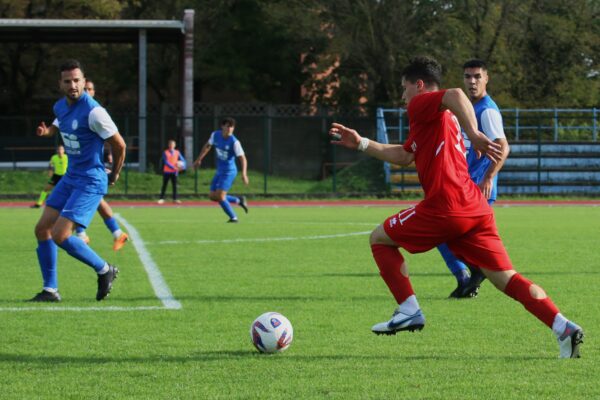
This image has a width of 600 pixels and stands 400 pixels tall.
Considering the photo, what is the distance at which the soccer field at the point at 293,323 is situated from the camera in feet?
19.7

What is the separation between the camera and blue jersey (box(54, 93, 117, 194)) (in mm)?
9461

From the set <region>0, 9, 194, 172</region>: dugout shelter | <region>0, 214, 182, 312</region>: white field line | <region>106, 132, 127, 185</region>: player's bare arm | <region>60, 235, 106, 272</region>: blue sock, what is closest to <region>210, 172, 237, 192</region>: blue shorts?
<region>0, 214, 182, 312</region>: white field line

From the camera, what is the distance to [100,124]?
942cm

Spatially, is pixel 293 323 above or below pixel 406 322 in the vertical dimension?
below

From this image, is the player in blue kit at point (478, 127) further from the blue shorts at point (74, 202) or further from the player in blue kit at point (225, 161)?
the player in blue kit at point (225, 161)

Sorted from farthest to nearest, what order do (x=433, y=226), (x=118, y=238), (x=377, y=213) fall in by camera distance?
(x=377, y=213) → (x=118, y=238) → (x=433, y=226)

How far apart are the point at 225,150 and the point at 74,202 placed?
1197 cm

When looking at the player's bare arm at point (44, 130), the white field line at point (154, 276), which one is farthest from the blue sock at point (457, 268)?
the player's bare arm at point (44, 130)

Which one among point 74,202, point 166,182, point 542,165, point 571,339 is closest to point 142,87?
point 166,182

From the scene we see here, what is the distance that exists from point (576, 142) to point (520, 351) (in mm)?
29159

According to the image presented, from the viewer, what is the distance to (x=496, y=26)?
41.0 meters

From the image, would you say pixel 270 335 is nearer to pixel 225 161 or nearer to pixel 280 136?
pixel 225 161

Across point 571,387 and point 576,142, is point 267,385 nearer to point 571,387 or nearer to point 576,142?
point 571,387

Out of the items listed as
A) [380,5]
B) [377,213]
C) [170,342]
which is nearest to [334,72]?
[380,5]
